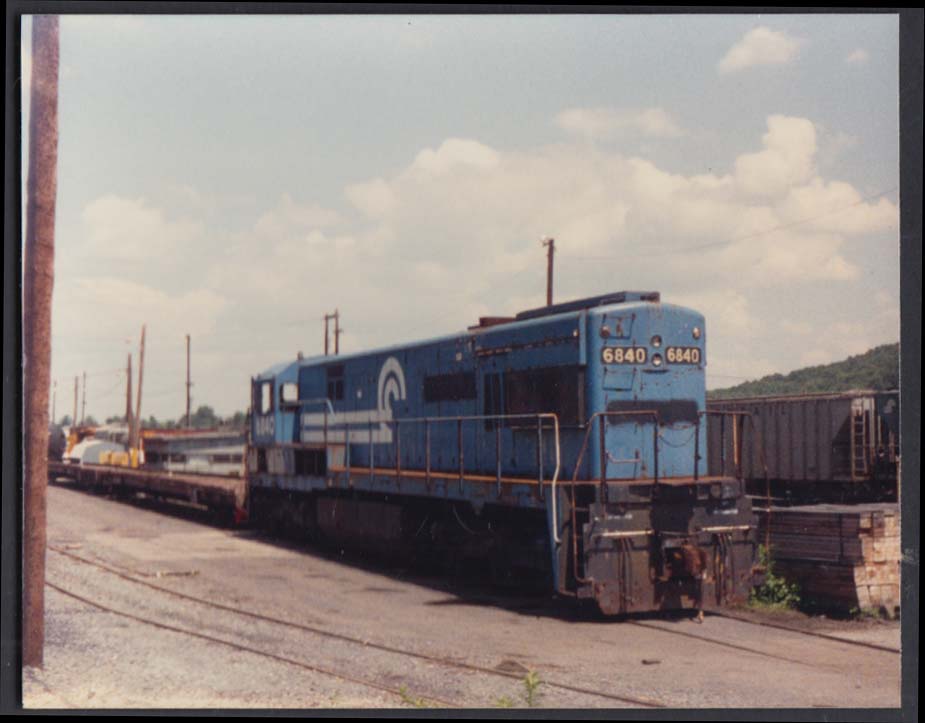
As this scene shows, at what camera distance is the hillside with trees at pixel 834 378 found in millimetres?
10695

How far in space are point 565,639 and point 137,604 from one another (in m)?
5.93

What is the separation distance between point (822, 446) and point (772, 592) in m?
5.13

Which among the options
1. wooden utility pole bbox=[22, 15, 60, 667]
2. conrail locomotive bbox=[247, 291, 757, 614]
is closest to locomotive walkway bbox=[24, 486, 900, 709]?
conrail locomotive bbox=[247, 291, 757, 614]

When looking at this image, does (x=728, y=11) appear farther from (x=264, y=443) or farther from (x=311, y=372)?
(x=264, y=443)

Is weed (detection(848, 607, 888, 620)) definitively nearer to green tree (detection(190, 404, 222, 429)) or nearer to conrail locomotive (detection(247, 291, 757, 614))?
conrail locomotive (detection(247, 291, 757, 614))

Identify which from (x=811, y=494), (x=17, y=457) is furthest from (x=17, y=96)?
(x=811, y=494)

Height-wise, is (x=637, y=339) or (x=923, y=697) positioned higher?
(x=637, y=339)

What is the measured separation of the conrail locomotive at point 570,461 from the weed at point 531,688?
2.39m

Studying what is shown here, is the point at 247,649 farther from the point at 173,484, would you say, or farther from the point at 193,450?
the point at 193,450

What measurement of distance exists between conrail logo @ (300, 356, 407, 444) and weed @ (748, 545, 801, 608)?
252 inches

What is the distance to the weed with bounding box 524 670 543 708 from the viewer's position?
26.3 ft

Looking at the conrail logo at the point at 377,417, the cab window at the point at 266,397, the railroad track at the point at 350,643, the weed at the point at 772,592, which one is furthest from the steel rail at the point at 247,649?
the cab window at the point at 266,397

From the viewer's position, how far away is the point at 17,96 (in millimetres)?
8742

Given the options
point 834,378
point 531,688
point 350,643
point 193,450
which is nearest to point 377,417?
point 350,643
